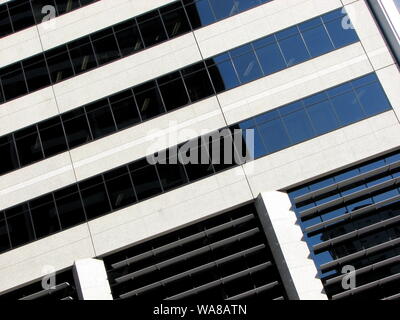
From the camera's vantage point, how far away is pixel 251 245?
27656 millimetres

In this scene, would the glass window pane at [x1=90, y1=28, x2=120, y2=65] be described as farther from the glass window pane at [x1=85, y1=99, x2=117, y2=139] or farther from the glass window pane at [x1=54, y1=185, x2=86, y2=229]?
the glass window pane at [x1=54, y1=185, x2=86, y2=229]

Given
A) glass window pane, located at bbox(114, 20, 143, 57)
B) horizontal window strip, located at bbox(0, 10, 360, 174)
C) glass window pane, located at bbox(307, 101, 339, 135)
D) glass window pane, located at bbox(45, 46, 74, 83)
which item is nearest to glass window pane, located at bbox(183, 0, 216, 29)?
horizontal window strip, located at bbox(0, 10, 360, 174)

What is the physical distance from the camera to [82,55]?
31.4m

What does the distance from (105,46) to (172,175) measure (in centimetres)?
831

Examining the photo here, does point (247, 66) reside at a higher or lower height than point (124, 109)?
lower

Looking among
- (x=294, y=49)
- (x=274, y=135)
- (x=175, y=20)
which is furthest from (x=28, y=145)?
(x=294, y=49)

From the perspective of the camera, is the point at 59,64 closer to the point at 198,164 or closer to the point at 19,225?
the point at 19,225

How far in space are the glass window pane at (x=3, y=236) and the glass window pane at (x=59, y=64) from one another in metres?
7.82

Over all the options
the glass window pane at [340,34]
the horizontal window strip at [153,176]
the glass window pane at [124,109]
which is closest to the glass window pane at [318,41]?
the glass window pane at [340,34]

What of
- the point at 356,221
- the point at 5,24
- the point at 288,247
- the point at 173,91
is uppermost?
the point at 5,24

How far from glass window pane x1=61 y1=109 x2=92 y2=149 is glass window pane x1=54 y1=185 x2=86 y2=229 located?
7.95 feet

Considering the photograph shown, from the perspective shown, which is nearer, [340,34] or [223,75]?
[340,34]
